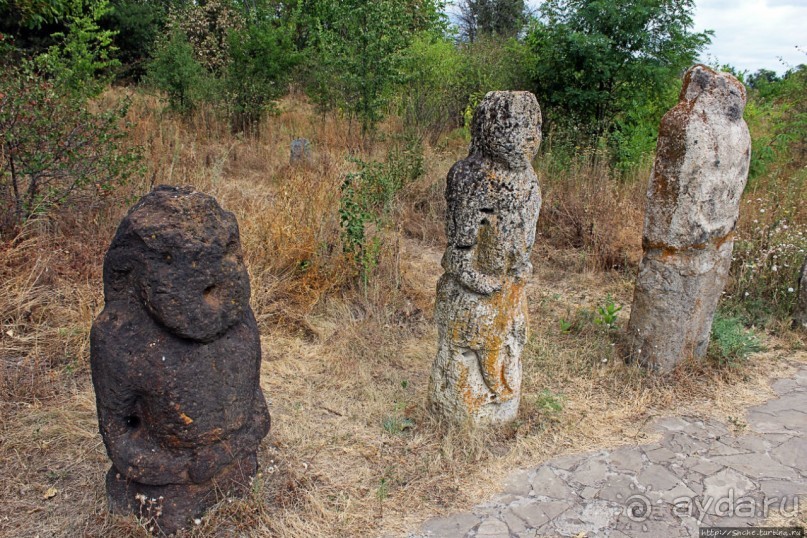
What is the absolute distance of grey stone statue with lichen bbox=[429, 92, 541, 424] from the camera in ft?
11.3

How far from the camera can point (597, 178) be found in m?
7.79

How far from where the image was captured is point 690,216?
14.3ft

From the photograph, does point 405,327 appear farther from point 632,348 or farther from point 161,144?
point 161,144

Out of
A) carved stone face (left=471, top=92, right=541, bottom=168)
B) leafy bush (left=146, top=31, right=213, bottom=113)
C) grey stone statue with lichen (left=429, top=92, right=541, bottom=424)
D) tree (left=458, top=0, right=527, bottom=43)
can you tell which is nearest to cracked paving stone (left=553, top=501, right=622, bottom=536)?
grey stone statue with lichen (left=429, top=92, right=541, bottom=424)

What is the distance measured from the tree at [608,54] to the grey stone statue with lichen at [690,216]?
4.23 meters

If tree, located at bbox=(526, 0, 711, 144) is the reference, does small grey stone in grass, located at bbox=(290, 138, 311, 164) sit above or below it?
below

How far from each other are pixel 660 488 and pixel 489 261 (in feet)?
5.33

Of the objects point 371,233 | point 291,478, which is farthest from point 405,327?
point 291,478

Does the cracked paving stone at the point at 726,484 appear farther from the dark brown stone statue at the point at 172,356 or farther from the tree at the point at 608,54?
the tree at the point at 608,54

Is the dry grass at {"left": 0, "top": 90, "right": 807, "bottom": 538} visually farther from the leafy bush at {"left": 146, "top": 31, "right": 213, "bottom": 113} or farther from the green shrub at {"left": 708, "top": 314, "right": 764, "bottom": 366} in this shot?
the leafy bush at {"left": 146, "top": 31, "right": 213, "bottom": 113}

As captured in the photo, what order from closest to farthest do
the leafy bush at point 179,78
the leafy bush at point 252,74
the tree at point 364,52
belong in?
the tree at point 364,52, the leafy bush at point 179,78, the leafy bush at point 252,74

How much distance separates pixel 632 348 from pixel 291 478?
9.52 feet

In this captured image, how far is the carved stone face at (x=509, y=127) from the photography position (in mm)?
3375

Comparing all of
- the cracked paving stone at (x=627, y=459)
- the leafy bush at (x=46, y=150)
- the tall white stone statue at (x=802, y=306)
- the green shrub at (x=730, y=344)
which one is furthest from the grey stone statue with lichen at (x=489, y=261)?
the leafy bush at (x=46, y=150)
